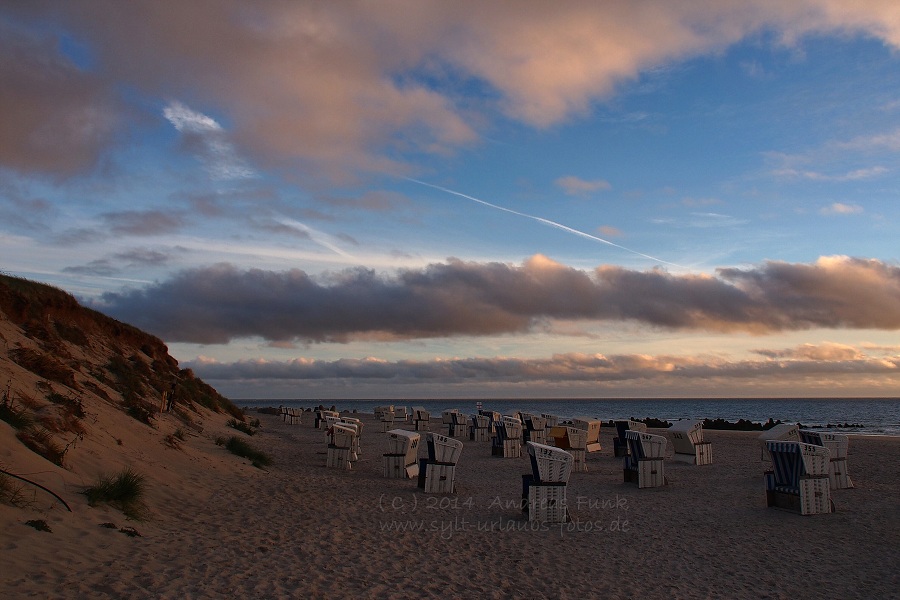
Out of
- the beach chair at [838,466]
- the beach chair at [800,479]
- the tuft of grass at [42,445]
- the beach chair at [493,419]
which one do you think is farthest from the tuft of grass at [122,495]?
the beach chair at [493,419]

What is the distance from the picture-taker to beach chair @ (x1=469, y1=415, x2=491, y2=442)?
26078 millimetres

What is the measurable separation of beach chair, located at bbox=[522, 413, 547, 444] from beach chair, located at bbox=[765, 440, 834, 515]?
1091cm

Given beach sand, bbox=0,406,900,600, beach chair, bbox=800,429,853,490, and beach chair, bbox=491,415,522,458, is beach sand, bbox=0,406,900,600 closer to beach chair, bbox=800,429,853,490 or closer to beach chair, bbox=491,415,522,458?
beach chair, bbox=800,429,853,490

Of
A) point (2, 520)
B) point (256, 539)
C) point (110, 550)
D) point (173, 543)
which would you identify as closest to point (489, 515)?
point (256, 539)

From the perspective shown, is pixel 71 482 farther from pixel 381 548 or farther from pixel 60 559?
pixel 381 548

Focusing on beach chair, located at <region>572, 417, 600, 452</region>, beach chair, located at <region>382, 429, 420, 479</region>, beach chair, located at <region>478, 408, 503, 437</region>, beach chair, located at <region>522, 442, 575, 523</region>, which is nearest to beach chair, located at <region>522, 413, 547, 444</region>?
beach chair, located at <region>478, 408, 503, 437</region>

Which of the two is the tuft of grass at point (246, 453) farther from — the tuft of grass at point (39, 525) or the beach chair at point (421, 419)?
the beach chair at point (421, 419)

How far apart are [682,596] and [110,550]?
5.75 metres

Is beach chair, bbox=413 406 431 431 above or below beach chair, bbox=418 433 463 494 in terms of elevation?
below

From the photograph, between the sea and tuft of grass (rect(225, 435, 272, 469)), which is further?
the sea

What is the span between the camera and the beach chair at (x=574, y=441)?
16.2 meters

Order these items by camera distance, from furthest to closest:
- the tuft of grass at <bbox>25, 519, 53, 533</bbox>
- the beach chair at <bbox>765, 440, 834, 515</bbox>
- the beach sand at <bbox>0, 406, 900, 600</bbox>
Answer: the beach chair at <bbox>765, 440, 834, 515</bbox> → the tuft of grass at <bbox>25, 519, 53, 533</bbox> → the beach sand at <bbox>0, 406, 900, 600</bbox>

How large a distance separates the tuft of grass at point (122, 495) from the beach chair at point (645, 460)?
924 centimetres

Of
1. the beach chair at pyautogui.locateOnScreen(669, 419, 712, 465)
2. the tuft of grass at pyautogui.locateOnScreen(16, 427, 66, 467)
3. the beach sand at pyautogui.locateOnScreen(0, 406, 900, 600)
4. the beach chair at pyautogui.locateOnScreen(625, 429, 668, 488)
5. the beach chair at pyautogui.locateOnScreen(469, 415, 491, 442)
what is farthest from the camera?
the beach chair at pyautogui.locateOnScreen(469, 415, 491, 442)
